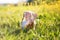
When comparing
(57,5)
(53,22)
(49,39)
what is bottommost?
(49,39)

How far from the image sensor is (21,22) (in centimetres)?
159

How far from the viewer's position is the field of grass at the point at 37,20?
5.06 ft

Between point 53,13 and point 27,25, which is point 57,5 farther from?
point 27,25

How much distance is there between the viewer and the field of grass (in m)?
1.54

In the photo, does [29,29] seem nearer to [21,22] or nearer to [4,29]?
[21,22]

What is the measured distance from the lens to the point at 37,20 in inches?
62.4

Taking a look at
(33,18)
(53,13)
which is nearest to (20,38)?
(33,18)

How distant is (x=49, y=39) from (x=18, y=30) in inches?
9.4

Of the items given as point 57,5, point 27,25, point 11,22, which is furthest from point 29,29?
point 57,5

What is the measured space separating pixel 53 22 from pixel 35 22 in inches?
5.5

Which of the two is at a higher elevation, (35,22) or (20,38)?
(35,22)

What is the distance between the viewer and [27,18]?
62.5 inches

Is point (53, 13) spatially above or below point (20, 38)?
above

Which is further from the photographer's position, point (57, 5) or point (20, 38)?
point (57, 5)
